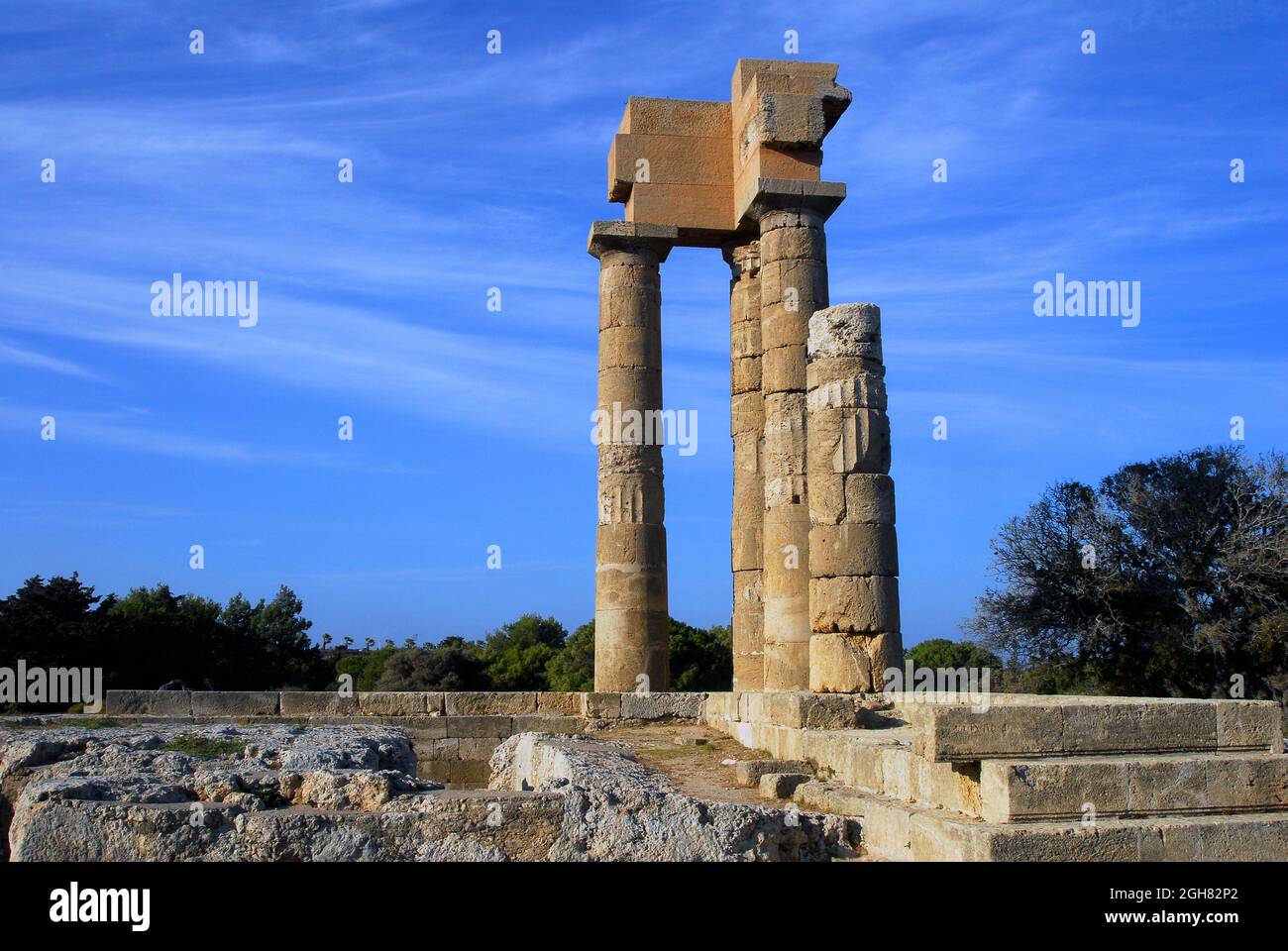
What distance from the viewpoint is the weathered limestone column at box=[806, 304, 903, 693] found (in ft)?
49.3

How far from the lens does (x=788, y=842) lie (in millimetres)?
8617

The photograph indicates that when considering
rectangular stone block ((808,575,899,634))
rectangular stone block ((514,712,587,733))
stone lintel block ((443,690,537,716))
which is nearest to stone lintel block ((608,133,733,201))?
rectangular stone block ((808,575,899,634))

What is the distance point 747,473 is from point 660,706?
4.58m

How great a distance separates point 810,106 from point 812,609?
24.8 ft

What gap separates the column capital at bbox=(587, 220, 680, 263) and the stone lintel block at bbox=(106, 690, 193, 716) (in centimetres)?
884

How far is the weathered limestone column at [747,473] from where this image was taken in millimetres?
20109

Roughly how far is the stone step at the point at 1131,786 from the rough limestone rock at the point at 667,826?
1220 millimetres

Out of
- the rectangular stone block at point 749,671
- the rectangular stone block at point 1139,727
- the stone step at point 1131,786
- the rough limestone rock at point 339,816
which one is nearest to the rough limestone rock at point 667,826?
the rough limestone rock at point 339,816

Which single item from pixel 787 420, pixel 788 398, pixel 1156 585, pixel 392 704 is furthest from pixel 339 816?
pixel 1156 585

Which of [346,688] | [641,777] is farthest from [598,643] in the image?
[641,777]

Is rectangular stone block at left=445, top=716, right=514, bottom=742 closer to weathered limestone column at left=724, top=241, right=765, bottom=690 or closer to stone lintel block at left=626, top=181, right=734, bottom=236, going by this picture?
weathered limestone column at left=724, top=241, right=765, bottom=690

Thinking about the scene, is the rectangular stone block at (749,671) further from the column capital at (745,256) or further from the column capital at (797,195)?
the column capital at (797,195)

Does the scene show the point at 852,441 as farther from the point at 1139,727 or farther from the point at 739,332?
the point at 1139,727

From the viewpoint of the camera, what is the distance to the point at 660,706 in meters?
17.2
